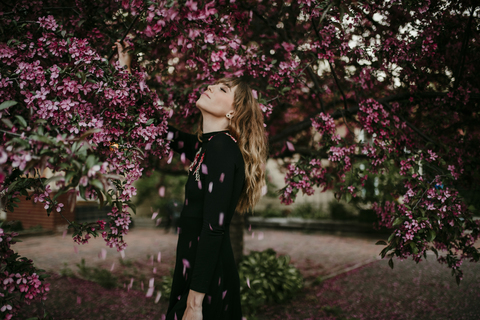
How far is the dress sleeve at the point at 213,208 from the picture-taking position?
65.7 inches

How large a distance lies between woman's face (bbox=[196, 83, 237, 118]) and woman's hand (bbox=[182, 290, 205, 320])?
41.3 inches

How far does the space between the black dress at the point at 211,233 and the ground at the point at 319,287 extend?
79 centimetres

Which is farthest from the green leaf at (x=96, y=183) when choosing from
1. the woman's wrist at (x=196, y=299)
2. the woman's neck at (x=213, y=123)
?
the woman's neck at (x=213, y=123)

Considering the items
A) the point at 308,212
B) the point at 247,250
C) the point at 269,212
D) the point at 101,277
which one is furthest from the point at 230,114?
the point at 269,212

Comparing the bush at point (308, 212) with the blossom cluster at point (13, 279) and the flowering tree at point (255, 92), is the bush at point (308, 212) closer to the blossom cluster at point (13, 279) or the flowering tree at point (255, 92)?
the flowering tree at point (255, 92)

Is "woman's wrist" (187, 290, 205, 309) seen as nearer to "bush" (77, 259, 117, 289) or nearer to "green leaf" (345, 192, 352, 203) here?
"green leaf" (345, 192, 352, 203)

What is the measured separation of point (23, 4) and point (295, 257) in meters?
7.06

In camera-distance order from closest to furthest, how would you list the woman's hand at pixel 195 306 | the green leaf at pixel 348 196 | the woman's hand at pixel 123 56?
the woman's hand at pixel 195 306, the woman's hand at pixel 123 56, the green leaf at pixel 348 196

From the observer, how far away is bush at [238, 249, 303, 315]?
4.43 metres

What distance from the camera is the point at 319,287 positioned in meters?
5.46

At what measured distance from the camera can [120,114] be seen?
207 centimetres

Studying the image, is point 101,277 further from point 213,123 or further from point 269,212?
point 269,212

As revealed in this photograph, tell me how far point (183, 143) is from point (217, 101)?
58cm

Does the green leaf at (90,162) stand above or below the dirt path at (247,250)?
above
